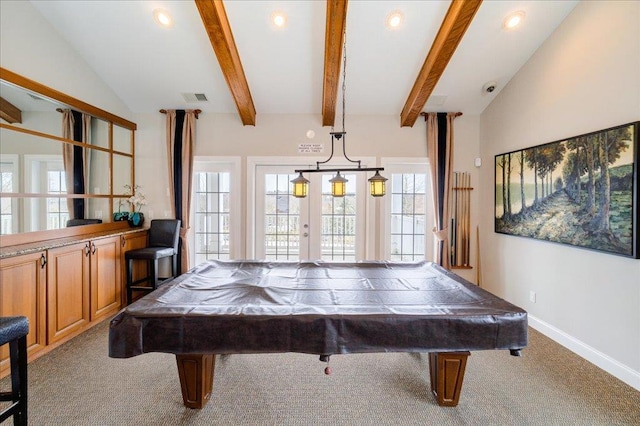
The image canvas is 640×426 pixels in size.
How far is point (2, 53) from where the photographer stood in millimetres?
2518

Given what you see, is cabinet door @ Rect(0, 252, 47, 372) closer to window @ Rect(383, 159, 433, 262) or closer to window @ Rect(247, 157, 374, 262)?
window @ Rect(247, 157, 374, 262)

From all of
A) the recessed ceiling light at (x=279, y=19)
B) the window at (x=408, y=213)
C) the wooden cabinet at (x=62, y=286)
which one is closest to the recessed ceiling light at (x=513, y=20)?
the window at (x=408, y=213)

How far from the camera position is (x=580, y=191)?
101 inches

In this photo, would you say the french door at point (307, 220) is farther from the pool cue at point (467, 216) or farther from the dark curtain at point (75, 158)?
the dark curtain at point (75, 158)

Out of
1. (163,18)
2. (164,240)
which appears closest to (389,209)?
(164,240)

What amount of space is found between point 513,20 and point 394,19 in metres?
1.19

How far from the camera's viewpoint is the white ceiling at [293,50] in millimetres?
2686

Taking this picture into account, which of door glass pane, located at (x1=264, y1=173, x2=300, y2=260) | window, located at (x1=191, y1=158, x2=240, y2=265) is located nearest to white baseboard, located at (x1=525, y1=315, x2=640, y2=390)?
door glass pane, located at (x1=264, y1=173, x2=300, y2=260)

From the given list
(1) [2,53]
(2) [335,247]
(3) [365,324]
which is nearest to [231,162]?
(2) [335,247]

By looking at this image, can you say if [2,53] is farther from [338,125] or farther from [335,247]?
[335,247]

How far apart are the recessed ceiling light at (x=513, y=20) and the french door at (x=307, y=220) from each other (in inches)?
92.2

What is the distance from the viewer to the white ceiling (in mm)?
2686

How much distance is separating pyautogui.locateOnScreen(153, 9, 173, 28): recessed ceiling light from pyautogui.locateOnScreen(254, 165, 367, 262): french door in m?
1.94

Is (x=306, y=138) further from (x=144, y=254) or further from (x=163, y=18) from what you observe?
(x=144, y=254)
